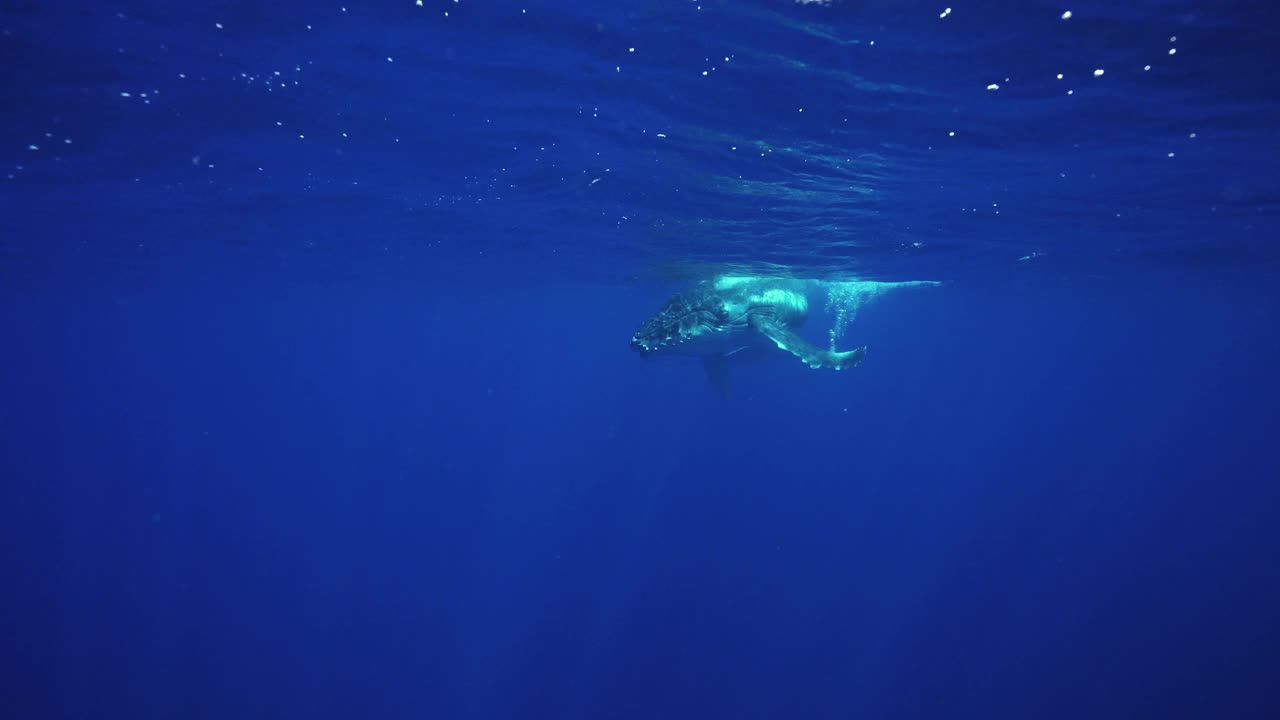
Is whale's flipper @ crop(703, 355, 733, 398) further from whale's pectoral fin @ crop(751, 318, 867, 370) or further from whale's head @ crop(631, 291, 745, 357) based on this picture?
whale's pectoral fin @ crop(751, 318, 867, 370)

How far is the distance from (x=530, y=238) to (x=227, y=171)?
1113 cm

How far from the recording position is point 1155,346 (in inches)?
3388

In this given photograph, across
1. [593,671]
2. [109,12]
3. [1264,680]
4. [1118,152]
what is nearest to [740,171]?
[1118,152]

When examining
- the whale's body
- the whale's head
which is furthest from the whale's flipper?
the whale's head

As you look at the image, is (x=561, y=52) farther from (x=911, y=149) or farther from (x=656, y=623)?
(x=656, y=623)

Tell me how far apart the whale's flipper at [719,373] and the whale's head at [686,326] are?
9.64ft

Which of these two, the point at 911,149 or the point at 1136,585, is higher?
the point at 911,149

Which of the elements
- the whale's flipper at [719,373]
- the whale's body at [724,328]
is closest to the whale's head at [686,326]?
the whale's body at [724,328]

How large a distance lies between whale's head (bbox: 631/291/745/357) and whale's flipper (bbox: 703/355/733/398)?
294cm

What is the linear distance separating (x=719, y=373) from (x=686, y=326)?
15.9 ft

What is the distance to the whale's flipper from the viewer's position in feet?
64.1

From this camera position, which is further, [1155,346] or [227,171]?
[1155,346]

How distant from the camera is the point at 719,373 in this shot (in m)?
19.9

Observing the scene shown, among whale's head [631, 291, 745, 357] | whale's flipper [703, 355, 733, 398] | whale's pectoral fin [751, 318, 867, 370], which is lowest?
whale's flipper [703, 355, 733, 398]
